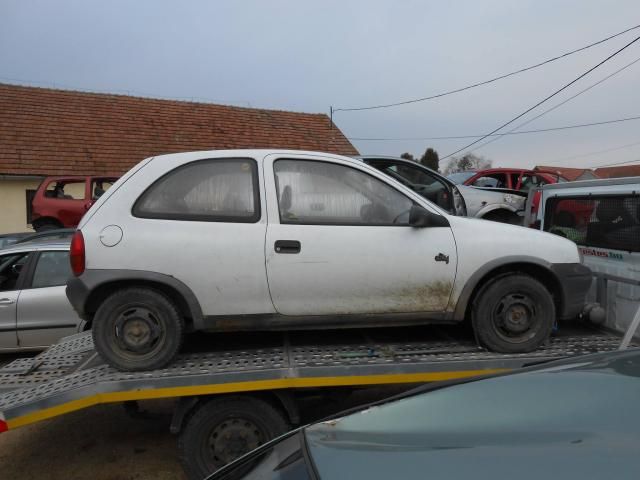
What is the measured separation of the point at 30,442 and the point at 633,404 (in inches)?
179

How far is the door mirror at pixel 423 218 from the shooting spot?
11.8ft

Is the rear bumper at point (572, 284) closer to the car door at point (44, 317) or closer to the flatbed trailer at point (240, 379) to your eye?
the flatbed trailer at point (240, 379)

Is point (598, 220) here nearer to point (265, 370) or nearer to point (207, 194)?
point (265, 370)

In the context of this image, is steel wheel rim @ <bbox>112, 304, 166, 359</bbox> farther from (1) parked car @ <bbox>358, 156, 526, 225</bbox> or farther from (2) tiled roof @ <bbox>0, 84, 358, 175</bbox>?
(2) tiled roof @ <bbox>0, 84, 358, 175</bbox>

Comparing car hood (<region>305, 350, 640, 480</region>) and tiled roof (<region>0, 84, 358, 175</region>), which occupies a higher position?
tiled roof (<region>0, 84, 358, 175</region>)

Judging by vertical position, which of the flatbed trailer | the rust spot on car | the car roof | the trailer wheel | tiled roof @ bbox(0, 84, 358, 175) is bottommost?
the trailer wheel

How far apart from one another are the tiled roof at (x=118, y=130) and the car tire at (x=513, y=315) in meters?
14.2

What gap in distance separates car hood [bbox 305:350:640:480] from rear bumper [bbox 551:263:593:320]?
1792 mm

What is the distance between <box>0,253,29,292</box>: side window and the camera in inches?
233

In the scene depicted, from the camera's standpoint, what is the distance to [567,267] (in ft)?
12.3

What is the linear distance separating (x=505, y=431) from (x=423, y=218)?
2.16m

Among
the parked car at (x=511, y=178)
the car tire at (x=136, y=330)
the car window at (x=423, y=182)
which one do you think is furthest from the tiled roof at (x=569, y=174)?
the car tire at (x=136, y=330)

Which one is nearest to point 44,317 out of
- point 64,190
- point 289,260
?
point 289,260

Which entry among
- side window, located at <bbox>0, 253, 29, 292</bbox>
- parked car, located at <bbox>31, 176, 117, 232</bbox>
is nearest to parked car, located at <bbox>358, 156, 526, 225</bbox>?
side window, located at <bbox>0, 253, 29, 292</bbox>
